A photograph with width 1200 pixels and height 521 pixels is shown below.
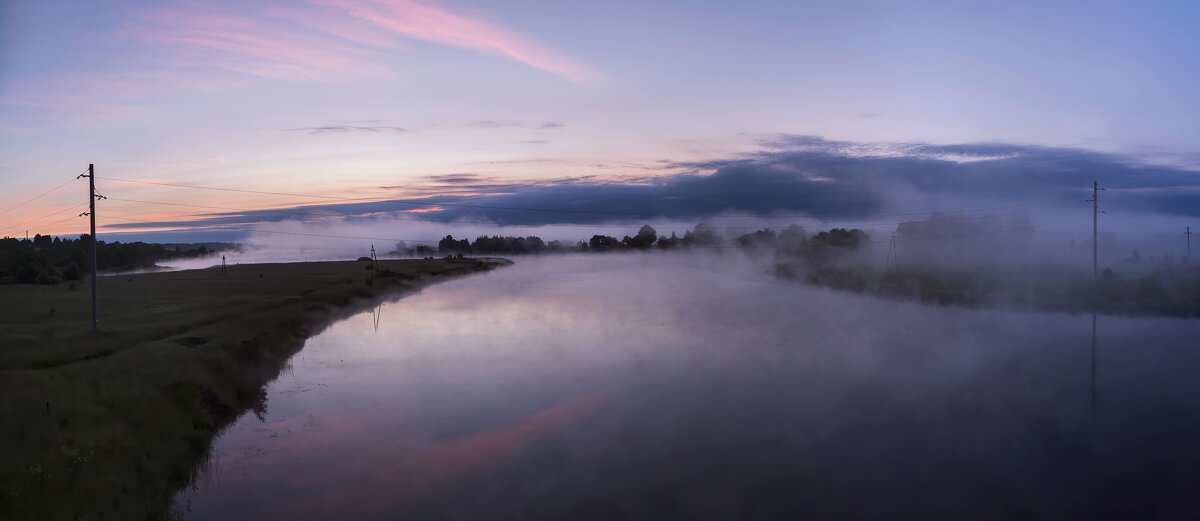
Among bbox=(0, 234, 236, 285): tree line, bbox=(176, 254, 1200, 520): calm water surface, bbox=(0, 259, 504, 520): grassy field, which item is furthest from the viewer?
bbox=(0, 234, 236, 285): tree line

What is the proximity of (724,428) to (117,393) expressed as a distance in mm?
14783

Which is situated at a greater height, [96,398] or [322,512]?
[96,398]

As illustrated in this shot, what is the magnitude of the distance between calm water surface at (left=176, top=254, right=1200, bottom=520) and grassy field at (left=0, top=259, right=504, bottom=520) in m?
1.03

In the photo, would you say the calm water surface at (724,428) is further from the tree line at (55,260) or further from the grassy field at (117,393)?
the tree line at (55,260)

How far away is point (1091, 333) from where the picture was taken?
105 feet

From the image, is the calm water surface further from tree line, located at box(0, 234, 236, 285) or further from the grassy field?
tree line, located at box(0, 234, 236, 285)

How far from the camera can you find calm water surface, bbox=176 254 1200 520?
1262cm

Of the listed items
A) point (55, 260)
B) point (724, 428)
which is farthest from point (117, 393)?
point (55, 260)

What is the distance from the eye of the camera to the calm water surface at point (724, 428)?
12625mm

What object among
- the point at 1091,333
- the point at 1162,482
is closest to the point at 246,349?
the point at 1162,482

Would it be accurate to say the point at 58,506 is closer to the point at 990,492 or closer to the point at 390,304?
the point at 990,492

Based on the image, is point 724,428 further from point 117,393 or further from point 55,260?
point 55,260

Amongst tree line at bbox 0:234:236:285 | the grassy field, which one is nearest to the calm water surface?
the grassy field

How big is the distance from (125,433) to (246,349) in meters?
11.4
